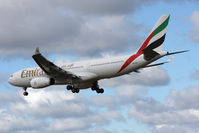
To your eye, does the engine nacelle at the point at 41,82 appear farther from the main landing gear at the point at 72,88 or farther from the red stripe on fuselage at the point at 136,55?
the red stripe on fuselage at the point at 136,55

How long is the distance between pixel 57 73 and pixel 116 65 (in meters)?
8.25

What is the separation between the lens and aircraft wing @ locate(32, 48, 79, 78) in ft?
176

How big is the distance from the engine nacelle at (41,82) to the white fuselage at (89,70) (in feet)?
3.05

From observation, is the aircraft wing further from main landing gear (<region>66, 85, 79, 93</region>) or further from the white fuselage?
main landing gear (<region>66, 85, 79, 93</region>)

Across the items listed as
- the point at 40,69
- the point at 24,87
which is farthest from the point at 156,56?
the point at 24,87

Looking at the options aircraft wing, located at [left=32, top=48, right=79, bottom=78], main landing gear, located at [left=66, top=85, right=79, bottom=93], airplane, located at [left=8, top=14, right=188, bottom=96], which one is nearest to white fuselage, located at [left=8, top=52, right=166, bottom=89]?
airplane, located at [left=8, top=14, right=188, bottom=96]

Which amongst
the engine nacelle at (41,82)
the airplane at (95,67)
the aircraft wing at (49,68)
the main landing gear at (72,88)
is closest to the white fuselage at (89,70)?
the airplane at (95,67)

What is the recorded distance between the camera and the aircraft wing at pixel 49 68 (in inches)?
2112

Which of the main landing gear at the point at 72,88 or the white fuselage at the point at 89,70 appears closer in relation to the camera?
the white fuselage at the point at 89,70

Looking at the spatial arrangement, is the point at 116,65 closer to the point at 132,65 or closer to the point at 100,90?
Answer: the point at 132,65

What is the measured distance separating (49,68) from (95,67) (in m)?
6.00

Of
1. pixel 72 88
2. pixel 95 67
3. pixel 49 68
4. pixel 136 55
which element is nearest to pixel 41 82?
pixel 49 68

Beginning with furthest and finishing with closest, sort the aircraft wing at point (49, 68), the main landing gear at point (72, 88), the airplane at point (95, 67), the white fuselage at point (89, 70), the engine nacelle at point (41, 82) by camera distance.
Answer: the main landing gear at point (72, 88) → the engine nacelle at point (41, 82) → the aircraft wing at point (49, 68) → the white fuselage at point (89, 70) → the airplane at point (95, 67)

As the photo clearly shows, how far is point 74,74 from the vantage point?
5719 cm
